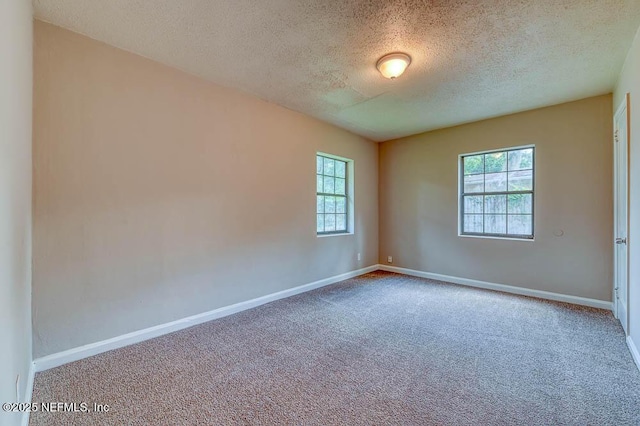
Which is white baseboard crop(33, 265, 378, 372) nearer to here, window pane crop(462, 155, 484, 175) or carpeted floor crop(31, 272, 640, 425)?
carpeted floor crop(31, 272, 640, 425)

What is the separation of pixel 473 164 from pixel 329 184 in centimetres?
234

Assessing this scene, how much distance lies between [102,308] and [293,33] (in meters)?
2.79

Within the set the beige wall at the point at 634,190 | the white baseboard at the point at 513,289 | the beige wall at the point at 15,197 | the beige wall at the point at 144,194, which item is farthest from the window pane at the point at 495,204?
the beige wall at the point at 15,197

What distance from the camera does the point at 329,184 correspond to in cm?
480

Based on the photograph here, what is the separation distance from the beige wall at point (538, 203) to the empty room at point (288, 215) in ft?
0.09

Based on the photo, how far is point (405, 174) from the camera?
17.3 ft

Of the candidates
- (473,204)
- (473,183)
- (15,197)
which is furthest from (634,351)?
(15,197)

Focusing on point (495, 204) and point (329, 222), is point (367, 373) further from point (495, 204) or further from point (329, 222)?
point (495, 204)

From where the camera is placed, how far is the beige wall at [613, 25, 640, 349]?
2.26 m

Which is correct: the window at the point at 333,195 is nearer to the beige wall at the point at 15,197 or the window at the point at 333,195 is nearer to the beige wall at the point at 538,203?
the beige wall at the point at 538,203

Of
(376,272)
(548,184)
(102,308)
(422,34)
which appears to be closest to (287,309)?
(102,308)

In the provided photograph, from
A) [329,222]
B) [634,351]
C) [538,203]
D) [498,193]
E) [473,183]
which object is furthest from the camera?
[329,222]

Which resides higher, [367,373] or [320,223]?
[320,223]

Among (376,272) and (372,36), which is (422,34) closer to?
(372,36)
